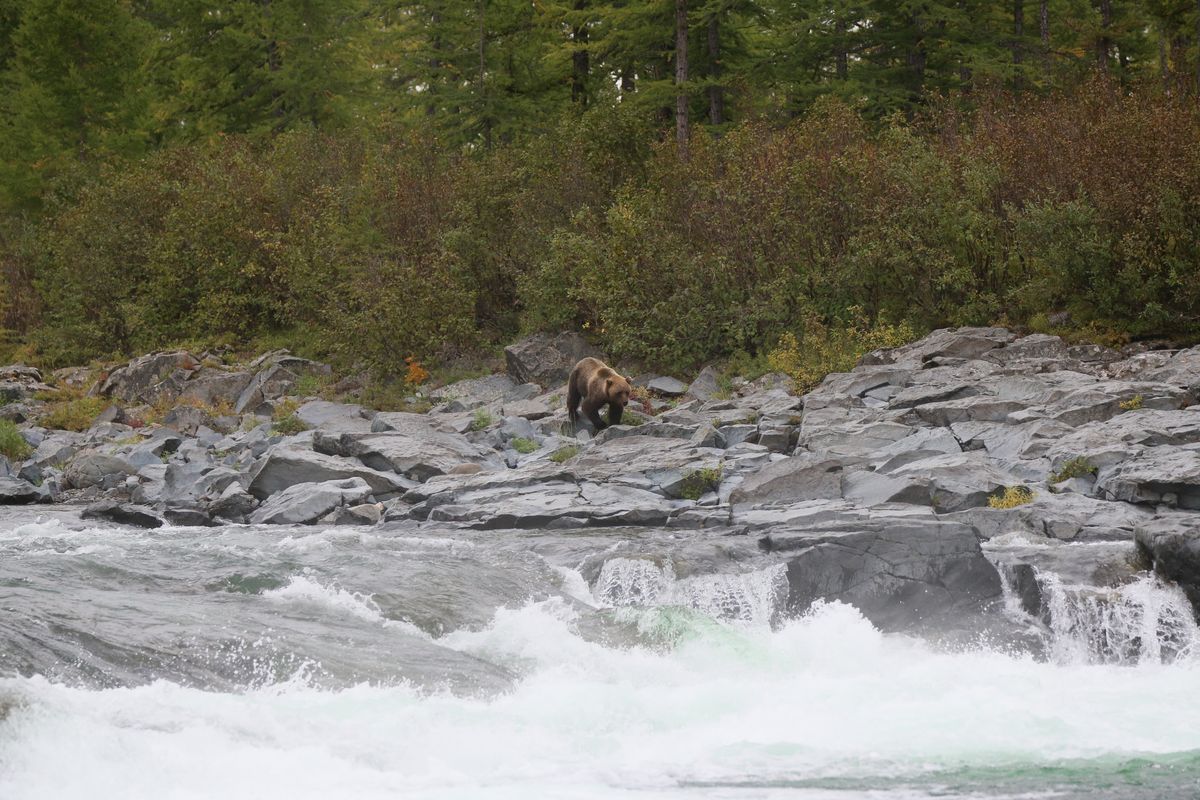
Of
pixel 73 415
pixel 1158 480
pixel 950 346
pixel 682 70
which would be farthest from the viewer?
pixel 682 70

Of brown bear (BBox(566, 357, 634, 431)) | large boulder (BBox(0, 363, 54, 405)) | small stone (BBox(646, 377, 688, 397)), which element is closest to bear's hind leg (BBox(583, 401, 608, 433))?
brown bear (BBox(566, 357, 634, 431))

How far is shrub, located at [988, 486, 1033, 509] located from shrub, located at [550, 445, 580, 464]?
16.4 ft

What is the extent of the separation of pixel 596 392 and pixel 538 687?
786 cm

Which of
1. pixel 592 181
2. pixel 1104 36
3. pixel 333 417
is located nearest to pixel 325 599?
pixel 333 417

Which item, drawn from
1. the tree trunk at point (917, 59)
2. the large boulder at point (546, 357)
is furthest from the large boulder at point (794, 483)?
the tree trunk at point (917, 59)

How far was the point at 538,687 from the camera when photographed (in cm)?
760

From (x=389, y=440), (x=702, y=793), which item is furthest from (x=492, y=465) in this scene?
(x=702, y=793)

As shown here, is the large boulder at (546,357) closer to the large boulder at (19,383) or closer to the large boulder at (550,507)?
the large boulder at (550,507)

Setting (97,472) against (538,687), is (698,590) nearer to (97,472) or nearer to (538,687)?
(538,687)

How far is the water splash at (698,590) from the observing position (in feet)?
29.8

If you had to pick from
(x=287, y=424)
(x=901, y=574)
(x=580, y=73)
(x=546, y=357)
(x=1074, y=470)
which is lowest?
(x=901, y=574)

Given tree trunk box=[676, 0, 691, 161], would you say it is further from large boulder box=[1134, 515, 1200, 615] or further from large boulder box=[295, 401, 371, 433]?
large boulder box=[1134, 515, 1200, 615]

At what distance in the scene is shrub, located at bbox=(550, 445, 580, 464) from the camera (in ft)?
45.0

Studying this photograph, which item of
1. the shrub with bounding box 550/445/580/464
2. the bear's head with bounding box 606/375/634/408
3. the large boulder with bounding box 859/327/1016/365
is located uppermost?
the large boulder with bounding box 859/327/1016/365
